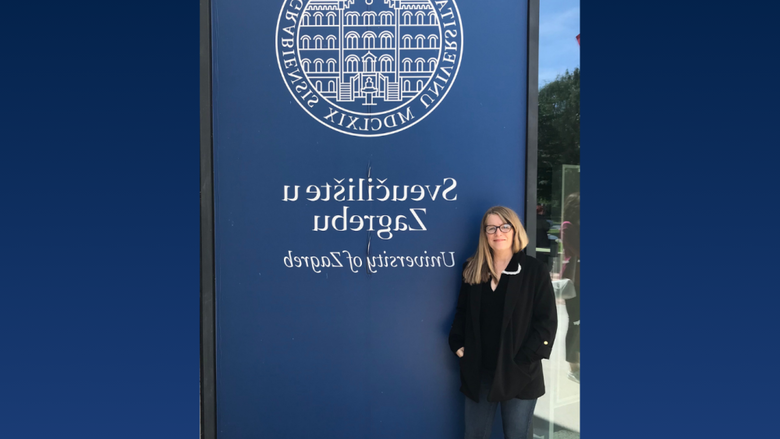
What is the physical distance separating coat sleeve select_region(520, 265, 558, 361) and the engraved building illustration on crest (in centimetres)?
116

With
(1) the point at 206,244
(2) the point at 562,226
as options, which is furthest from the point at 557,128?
(1) the point at 206,244

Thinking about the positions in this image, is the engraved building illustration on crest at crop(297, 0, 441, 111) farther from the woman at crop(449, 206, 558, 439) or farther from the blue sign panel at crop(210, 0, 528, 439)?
the woman at crop(449, 206, 558, 439)

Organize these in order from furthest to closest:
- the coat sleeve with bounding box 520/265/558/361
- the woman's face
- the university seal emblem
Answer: the university seal emblem → the woman's face → the coat sleeve with bounding box 520/265/558/361

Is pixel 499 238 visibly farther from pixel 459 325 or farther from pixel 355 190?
pixel 355 190

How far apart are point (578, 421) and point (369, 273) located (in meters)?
1.50

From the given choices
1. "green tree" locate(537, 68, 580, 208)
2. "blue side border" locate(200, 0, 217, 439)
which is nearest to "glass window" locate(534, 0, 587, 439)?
"green tree" locate(537, 68, 580, 208)

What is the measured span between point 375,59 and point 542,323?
1566 millimetres

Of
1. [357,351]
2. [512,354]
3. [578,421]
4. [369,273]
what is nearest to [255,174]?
[369,273]

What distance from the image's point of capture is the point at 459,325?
241 centimetres

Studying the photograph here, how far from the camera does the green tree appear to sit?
102 inches

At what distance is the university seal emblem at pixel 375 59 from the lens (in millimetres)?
2529

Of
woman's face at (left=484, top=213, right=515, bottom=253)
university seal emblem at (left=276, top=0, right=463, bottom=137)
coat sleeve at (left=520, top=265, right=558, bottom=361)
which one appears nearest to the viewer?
coat sleeve at (left=520, top=265, right=558, bottom=361)

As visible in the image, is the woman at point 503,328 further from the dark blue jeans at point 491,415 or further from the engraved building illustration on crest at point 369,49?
the engraved building illustration on crest at point 369,49

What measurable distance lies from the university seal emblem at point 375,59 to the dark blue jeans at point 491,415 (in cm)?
141
